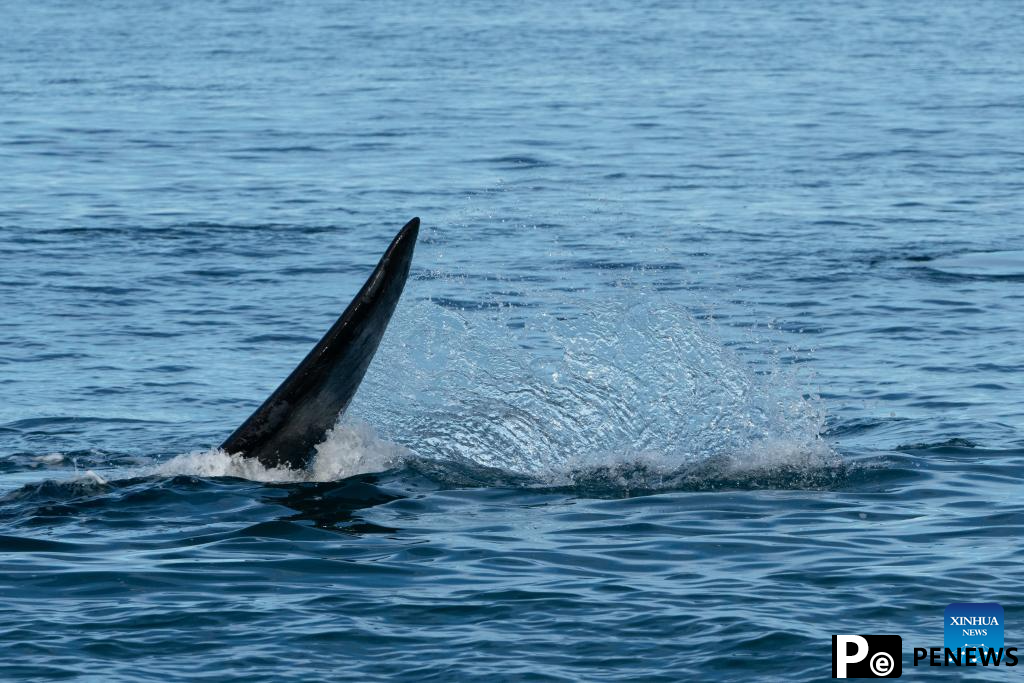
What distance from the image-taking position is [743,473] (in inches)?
539

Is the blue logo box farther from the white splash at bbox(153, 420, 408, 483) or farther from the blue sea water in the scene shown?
the white splash at bbox(153, 420, 408, 483)

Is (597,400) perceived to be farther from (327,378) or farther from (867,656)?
(867,656)

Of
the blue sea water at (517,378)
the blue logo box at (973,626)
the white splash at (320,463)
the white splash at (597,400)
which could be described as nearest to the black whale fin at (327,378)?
the white splash at (320,463)

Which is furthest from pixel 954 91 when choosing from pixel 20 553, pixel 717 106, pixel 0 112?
pixel 20 553

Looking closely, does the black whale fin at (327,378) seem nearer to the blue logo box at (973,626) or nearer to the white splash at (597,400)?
Result: the white splash at (597,400)

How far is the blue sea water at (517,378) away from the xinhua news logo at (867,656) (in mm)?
126

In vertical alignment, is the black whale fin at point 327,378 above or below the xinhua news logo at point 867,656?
above

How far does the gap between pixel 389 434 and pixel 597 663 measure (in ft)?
19.1

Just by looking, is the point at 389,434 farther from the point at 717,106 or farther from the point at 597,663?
the point at 717,106

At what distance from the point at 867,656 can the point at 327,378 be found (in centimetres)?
458

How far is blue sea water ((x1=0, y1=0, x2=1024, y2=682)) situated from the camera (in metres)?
10.2

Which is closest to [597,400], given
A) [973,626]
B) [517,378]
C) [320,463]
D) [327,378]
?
[517,378]

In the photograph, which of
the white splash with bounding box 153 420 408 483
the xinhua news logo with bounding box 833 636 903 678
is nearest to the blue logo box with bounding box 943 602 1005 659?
the xinhua news logo with bounding box 833 636 903 678

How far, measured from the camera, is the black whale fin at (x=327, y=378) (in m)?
11.8
